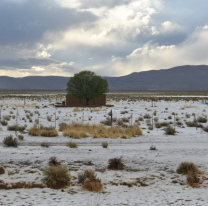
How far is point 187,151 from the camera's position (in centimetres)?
1561

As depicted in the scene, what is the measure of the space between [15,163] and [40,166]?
126 centimetres

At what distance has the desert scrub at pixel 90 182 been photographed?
30.6 feet

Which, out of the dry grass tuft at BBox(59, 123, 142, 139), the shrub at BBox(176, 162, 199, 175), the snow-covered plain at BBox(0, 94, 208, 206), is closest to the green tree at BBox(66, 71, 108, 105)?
the dry grass tuft at BBox(59, 123, 142, 139)

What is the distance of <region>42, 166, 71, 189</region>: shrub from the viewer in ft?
31.9

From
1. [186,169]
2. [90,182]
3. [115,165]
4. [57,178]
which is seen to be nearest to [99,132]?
[115,165]

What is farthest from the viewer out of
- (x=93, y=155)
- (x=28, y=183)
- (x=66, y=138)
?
(x=66, y=138)

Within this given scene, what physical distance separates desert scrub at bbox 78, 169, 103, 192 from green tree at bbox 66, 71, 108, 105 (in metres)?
39.5

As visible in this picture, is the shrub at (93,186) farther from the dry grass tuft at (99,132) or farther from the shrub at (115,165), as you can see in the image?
the dry grass tuft at (99,132)

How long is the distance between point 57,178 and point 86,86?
3991 centimetres

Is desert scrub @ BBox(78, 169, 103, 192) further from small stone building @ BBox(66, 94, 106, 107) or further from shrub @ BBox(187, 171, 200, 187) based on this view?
small stone building @ BBox(66, 94, 106, 107)

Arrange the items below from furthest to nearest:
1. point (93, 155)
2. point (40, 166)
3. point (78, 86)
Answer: point (78, 86) < point (93, 155) < point (40, 166)

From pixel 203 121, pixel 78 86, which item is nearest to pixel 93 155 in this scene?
pixel 203 121

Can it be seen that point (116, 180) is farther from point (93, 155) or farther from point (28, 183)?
point (93, 155)

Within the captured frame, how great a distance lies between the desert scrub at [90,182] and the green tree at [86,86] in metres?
39.5
